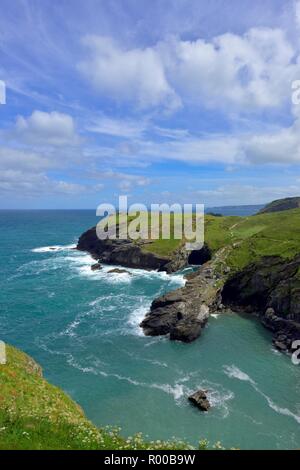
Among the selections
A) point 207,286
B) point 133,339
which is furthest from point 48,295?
point 207,286

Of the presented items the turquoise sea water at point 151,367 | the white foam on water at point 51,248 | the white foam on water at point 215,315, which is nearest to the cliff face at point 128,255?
the turquoise sea water at point 151,367

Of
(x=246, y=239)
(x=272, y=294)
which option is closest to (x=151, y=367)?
(x=272, y=294)

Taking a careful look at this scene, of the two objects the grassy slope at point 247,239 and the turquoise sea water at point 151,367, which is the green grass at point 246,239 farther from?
the turquoise sea water at point 151,367

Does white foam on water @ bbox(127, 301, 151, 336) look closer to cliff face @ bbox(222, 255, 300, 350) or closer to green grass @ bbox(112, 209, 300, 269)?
cliff face @ bbox(222, 255, 300, 350)

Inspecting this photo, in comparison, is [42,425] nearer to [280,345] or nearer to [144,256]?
[280,345]

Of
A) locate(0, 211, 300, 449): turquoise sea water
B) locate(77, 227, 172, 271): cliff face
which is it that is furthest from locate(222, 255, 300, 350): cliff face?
locate(77, 227, 172, 271): cliff face
